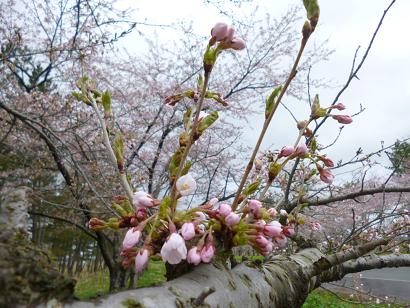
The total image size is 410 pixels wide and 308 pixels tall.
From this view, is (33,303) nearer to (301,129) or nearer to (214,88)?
(301,129)

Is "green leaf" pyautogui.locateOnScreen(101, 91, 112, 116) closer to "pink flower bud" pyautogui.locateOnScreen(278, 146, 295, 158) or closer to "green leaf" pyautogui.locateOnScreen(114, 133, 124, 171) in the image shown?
"green leaf" pyautogui.locateOnScreen(114, 133, 124, 171)

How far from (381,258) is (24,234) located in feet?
5.33

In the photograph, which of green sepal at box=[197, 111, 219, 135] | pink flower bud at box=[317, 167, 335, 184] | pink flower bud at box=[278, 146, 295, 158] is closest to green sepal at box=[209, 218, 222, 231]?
green sepal at box=[197, 111, 219, 135]

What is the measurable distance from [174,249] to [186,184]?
0.52ft

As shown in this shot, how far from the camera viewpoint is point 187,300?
2.13 feet

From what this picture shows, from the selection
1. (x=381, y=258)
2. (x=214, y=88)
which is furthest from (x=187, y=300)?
(x=214, y=88)

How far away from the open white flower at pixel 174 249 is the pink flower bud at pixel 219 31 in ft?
1.45

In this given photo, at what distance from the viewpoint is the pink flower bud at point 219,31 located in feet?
2.66

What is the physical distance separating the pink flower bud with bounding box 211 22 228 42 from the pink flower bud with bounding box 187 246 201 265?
18.4 inches

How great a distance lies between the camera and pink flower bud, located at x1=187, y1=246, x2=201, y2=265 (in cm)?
78

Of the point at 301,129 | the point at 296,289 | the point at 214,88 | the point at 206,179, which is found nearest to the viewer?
the point at 296,289

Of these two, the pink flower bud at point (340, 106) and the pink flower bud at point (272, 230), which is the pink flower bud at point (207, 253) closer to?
the pink flower bud at point (272, 230)

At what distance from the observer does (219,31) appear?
2.67 feet

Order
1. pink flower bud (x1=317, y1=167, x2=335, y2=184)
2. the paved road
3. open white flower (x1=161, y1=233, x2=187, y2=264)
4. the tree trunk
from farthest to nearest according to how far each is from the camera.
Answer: the paved road → pink flower bud (x1=317, y1=167, x2=335, y2=184) → open white flower (x1=161, y1=233, x2=187, y2=264) → the tree trunk
